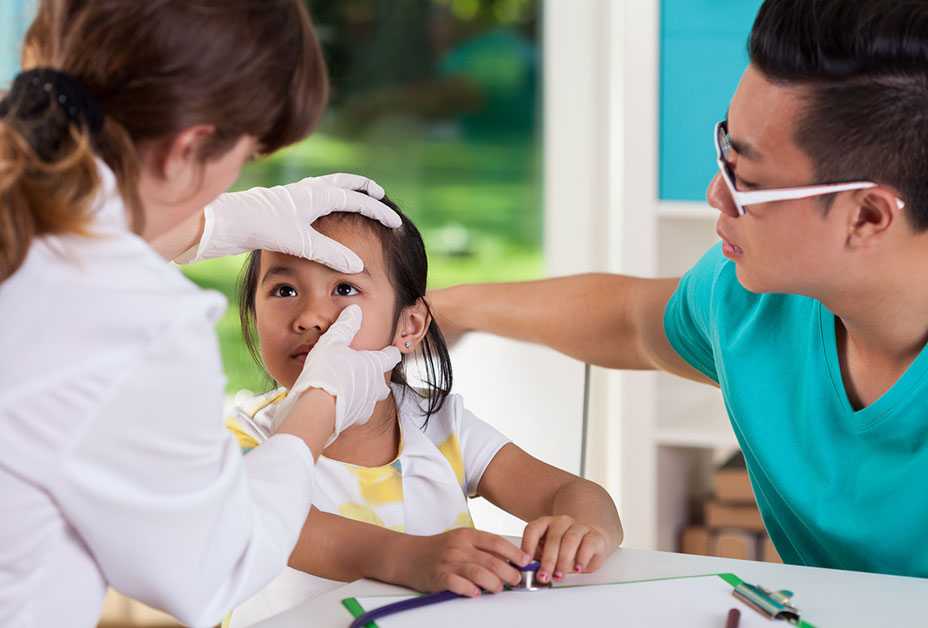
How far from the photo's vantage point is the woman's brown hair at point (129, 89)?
89 cm

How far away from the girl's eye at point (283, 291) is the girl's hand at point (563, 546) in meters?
0.47

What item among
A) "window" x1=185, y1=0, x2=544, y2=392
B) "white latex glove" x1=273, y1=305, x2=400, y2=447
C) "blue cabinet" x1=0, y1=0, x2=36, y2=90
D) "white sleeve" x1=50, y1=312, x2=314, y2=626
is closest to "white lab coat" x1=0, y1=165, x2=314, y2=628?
"white sleeve" x1=50, y1=312, x2=314, y2=626

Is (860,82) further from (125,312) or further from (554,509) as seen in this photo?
(125,312)

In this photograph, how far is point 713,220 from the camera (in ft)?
8.80

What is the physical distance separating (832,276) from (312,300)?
2.02 feet

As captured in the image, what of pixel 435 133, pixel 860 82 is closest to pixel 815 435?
pixel 860 82

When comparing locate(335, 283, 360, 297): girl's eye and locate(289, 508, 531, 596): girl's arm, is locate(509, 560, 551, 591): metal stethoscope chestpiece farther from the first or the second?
locate(335, 283, 360, 297): girl's eye

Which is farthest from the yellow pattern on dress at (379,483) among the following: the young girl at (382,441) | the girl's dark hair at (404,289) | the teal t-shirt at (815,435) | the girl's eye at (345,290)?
the teal t-shirt at (815,435)

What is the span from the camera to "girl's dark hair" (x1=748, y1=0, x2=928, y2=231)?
120 cm

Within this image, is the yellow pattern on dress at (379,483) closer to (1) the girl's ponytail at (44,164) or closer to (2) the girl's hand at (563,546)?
(2) the girl's hand at (563,546)

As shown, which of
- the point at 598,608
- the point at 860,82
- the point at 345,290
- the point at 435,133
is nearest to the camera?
the point at 598,608

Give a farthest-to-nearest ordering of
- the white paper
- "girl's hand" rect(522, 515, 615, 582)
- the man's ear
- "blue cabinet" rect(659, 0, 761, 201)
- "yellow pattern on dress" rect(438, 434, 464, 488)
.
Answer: "blue cabinet" rect(659, 0, 761, 201) → "yellow pattern on dress" rect(438, 434, 464, 488) → the man's ear → "girl's hand" rect(522, 515, 615, 582) → the white paper

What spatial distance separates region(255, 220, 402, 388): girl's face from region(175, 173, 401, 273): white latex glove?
0.03 meters

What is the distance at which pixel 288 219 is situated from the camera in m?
1.40
